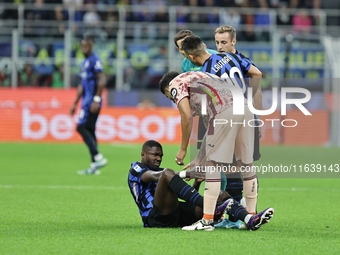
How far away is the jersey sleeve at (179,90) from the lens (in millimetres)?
4953

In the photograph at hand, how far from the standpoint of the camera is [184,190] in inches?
195

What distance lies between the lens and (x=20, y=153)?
14.2 m

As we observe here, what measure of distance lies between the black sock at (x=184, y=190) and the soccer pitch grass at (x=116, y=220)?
0.30 metres

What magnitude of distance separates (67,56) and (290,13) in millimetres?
8455

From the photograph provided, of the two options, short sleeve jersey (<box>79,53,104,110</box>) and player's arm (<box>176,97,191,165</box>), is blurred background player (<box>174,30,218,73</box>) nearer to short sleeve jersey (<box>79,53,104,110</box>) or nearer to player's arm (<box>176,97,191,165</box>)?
player's arm (<box>176,97,191,165</box>)

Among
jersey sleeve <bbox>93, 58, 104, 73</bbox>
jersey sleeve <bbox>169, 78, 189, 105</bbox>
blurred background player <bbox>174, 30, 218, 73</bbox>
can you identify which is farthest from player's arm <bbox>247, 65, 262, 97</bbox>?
jersey sleeve <bbox>93, 58, 104, 73</bbox>

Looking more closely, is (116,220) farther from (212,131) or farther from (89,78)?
(89,78)

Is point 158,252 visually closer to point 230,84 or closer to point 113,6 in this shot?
point 230,84

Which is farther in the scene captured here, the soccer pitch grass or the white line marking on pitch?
the white line marking on pitch

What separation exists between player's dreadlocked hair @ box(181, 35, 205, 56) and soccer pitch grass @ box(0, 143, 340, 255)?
5.53 ft

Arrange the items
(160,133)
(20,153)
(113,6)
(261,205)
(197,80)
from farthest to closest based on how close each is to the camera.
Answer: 1. (113,6)
2. (160,133)
3. (20,153)
4. (261,205)
5. (197,80)

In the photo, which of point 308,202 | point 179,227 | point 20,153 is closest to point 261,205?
point 308,202

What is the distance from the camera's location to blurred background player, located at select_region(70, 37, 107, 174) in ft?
34.1

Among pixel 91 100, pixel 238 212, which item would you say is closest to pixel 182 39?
pixel 238 212
